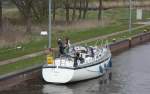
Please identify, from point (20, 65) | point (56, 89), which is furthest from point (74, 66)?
point (20, 65)

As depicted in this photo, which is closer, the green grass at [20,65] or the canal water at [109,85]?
the canal water at [109,85]

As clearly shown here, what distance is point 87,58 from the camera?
115 feet

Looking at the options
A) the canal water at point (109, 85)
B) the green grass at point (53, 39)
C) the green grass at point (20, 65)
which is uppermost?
the green grass at point (53, 39)

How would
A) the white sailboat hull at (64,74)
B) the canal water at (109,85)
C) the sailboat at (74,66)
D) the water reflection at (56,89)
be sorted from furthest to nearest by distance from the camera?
the sailboat at (74,66), the white sailboat hull at (64,74), the canal water at (109,85), the water reflection at (56,89)

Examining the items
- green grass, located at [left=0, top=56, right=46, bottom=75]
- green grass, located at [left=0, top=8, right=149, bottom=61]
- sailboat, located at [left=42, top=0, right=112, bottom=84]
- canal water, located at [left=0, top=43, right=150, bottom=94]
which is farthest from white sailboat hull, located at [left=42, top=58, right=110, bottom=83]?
green grass, located at [left=0, top=8, right=149, bottom=61]

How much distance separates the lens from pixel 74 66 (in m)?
32.8

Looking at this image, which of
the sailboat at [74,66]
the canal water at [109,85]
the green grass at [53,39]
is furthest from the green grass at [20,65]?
the sailboat at [74,66]

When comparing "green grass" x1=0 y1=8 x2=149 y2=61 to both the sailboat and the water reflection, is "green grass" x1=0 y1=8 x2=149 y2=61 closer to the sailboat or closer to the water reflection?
the sailboat

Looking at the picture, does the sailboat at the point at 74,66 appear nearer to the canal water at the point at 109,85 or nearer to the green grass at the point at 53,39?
the canal water at the point at 109,85

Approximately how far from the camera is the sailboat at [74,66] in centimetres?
3272

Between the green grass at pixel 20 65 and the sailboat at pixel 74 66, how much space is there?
72.9 inches

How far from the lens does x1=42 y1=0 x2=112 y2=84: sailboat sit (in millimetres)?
32719

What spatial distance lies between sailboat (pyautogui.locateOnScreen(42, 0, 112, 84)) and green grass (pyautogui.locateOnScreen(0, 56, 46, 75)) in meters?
1.85

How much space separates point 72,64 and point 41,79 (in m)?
2.48
